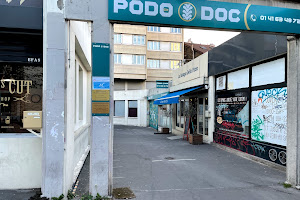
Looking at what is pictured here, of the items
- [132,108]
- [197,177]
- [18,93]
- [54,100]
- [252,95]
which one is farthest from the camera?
[132,108]

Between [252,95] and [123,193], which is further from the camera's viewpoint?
[252,95]

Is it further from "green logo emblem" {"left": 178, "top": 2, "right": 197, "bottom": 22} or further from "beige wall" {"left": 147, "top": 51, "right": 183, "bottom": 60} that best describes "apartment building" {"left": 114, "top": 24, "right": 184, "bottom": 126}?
"green logo emblem" {"left": 178, "top": 2, "right": 197, "bottom": 22}

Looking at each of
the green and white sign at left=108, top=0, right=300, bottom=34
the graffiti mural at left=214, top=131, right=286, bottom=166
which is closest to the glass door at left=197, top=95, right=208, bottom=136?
the graffiti mural at left=214, top=131, right=286, bottom=166

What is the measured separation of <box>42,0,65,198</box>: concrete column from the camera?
4.39m

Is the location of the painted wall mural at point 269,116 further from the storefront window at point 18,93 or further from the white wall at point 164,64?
the white wall at point 164,64

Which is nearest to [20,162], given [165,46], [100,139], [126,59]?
[100,139]

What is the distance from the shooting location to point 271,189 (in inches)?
212

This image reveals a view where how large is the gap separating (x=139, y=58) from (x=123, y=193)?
1044 inches

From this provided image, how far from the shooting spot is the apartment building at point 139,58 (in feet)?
88.4

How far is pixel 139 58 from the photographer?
99.9ft

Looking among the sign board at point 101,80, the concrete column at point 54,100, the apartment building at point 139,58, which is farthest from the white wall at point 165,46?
the concrete column at point 54,100

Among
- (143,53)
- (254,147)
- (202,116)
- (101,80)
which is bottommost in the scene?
(254,147)

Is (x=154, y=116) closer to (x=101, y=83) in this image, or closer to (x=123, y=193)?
(x=123, y=193)

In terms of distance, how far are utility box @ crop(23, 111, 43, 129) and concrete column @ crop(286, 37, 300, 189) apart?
5.57 metres
